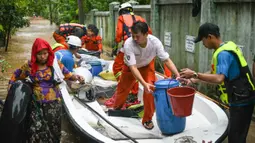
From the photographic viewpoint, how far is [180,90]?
4.17 metres

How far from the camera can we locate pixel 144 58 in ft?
15.9

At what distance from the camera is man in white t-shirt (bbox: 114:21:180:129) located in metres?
4.43

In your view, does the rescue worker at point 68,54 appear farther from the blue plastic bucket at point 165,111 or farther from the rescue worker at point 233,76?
the rescue worker at point 233,76

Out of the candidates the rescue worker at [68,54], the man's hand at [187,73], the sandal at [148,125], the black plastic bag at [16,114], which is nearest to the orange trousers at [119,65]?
the rescue worker at [68,54]

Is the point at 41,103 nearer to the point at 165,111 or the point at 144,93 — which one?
the point at 144,93

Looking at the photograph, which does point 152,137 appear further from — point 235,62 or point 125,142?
point 235,62

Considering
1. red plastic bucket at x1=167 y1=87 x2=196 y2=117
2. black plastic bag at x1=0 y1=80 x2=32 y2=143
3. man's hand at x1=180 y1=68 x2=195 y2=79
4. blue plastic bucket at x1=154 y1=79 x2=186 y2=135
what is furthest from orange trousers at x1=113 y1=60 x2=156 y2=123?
black plastic bag at x1=0 y1=80 x2=32 y2=143

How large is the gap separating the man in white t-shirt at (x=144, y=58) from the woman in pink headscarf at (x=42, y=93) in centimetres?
105

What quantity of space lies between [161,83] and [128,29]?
2.27 metres

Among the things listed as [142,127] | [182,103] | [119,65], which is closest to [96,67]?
[119,65]

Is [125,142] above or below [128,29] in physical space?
below

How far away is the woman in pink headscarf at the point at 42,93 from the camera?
4.07 metres

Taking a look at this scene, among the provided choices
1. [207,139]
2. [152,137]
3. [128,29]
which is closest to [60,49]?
[128,29]

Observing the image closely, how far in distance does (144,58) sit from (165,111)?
85 centimetres
